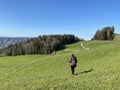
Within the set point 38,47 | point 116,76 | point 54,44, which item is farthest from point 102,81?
point 38,47

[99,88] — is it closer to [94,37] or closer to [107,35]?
[107,35]

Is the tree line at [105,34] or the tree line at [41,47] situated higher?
the tree line at [105,34]

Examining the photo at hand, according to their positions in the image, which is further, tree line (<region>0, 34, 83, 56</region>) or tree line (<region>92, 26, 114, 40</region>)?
tree line (<region>92, 26, 114, 40</region>)

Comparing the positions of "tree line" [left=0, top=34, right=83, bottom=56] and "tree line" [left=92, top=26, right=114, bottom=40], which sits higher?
"tree line" [left=92, top=26, right=114, bottom=40]

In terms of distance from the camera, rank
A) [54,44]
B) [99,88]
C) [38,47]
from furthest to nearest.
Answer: [38,47] → [54,44] → [99,88]

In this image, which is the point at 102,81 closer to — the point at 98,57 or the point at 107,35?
the point at 98,57

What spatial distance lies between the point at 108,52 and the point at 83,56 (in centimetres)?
482

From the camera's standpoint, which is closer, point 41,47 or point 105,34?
point 41,47

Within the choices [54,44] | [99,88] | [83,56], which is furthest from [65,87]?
[54,44]

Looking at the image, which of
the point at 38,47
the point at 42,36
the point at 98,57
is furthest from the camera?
the point at 42,36

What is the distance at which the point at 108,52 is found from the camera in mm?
43000

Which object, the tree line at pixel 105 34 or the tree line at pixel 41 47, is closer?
the tree line at pixel 41 47

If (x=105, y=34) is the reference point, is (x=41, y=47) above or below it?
below

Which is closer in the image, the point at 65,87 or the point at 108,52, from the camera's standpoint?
the point at 65,87
